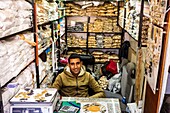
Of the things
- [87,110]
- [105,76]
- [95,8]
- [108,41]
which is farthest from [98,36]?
[87,110]

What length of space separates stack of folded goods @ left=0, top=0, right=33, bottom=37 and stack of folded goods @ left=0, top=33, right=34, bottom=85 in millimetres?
101

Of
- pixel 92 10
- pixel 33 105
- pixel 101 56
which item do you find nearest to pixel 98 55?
pixel 101 56

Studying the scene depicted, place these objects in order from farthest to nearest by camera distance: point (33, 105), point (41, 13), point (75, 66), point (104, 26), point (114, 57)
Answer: point (114, 57)
point (104, 26)
point (41, 13)
point (75, 66)
point (33, 105)

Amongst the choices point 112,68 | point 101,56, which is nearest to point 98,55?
point 101,56

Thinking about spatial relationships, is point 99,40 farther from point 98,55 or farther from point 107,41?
point 98,55

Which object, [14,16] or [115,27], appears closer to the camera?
[14,16]

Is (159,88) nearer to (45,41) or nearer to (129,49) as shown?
(45,41)

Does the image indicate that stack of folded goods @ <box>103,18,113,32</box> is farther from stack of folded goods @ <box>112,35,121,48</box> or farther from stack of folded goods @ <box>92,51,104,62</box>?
stack of folded goods @ <box>92,51,104,62</box>

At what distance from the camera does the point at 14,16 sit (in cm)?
180

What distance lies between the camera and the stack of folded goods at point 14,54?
1.57 meters

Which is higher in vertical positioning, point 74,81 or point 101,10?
point 101,10

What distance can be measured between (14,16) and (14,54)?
1.10 feet

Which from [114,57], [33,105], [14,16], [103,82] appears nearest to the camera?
[33,105]

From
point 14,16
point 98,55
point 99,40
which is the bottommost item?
point 98,55
